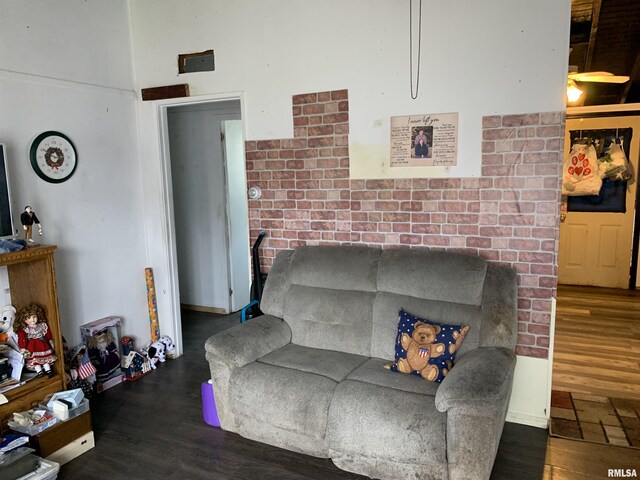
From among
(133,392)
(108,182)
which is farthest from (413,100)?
(133,392)

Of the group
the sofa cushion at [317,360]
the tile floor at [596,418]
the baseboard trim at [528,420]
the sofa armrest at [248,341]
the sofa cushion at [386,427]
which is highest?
the sofa armrest at [248,341]

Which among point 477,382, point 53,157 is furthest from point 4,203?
point 477,382

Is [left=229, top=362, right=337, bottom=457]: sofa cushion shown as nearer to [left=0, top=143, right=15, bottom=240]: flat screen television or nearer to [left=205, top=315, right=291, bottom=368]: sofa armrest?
[left=205, top=315, right=291, bottom=368]: sofa armrest

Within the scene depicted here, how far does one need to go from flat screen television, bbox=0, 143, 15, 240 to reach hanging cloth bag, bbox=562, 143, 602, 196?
18.4ft

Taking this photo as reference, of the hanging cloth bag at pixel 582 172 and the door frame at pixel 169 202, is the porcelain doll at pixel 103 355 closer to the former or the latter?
the door frame at pixel 169 202

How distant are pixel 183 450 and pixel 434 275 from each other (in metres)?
1.71

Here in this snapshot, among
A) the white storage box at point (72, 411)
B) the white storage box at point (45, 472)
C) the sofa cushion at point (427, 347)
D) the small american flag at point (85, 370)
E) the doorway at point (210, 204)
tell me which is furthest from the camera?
the doorway at point (210, 204)

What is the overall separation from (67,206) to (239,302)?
2.27m

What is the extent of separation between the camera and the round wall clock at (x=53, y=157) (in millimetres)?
3133

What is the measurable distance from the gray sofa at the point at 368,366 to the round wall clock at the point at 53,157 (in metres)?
1.58

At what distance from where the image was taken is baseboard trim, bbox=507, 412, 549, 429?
2.82 metres

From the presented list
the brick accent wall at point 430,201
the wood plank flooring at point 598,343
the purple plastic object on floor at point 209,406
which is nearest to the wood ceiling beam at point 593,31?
the brick accent wall at point 430,201

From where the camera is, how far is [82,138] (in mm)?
3447

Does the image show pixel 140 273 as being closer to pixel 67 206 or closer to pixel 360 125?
pixel 67 206
